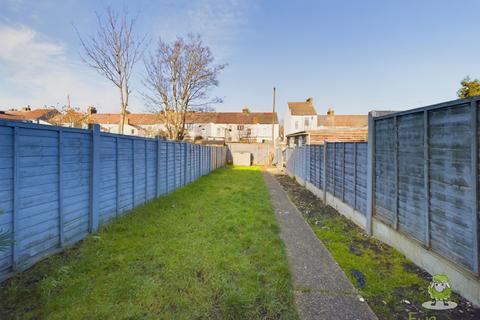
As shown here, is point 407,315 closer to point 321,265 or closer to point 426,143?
point 321,265

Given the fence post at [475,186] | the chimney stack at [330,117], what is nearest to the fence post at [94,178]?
the fence post at [475,186]

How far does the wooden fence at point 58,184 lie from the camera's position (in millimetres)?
2818

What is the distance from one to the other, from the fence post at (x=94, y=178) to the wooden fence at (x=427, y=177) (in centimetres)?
531

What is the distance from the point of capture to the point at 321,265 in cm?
355

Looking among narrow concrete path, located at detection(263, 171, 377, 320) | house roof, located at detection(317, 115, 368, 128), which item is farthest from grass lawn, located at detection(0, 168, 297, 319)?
house roof, located at detection(317, 115, 368, 128)

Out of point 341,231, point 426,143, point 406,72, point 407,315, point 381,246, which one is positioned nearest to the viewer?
point 407,315

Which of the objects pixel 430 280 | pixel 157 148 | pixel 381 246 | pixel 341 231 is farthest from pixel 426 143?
pixel 157 148

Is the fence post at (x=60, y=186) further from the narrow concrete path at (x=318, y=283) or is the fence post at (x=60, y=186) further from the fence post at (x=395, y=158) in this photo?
the fence post at (x=395, y=158)

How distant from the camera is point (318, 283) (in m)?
3.02

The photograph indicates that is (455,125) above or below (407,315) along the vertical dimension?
above

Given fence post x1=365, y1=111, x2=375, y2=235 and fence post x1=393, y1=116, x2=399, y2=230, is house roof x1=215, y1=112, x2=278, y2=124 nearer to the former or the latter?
fence post x1=365, y1=111, x2=375, y2=235

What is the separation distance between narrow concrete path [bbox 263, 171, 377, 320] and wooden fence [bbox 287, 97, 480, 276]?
127 centimetres

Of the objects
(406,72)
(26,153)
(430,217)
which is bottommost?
(430,217)

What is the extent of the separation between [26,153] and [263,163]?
26653mm
